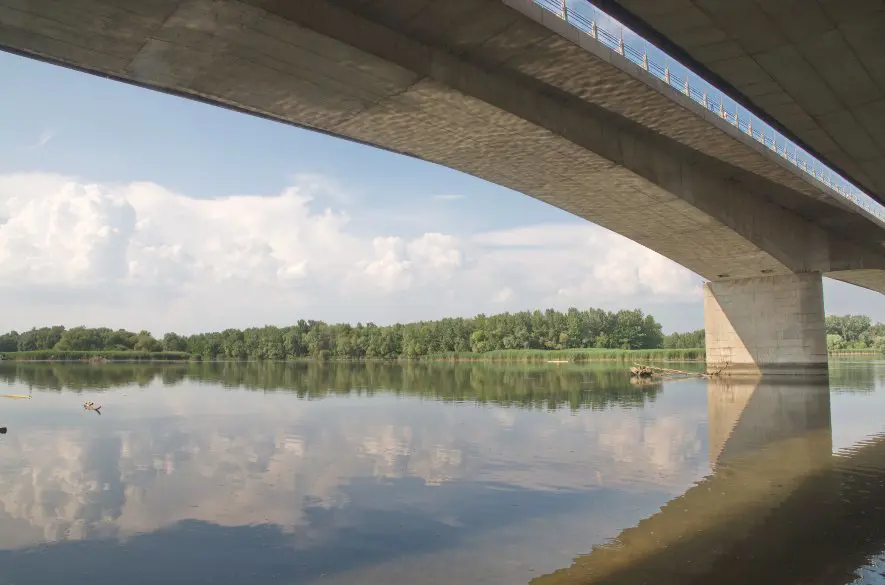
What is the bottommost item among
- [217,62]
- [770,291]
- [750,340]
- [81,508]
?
[81,508]

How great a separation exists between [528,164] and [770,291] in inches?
860

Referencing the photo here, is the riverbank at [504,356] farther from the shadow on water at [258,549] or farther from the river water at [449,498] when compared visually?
the shadow on water at [258,549]

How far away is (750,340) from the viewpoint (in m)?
35.9

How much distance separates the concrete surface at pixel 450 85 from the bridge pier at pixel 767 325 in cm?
913

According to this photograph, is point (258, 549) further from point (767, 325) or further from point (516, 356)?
point (516, 356)

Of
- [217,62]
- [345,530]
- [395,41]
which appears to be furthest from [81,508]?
[395,41]

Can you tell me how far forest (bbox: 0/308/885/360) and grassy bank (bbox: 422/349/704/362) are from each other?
31.0 feet

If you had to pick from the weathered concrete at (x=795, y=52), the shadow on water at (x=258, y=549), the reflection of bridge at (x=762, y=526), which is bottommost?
the shadow on water at (x=258, y=549)

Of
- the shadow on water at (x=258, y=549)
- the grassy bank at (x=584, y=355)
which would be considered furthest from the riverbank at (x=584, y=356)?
the shadow on water at (x=258, y=549)

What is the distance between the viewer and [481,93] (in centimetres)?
1477

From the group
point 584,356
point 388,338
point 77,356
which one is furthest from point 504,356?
point 77,356

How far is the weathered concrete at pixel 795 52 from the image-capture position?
8.73 metres

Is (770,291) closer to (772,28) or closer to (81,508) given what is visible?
(772,28)

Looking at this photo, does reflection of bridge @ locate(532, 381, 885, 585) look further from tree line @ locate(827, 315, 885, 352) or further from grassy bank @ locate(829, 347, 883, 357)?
tree line @ locate(827, 315, 885, 352)
